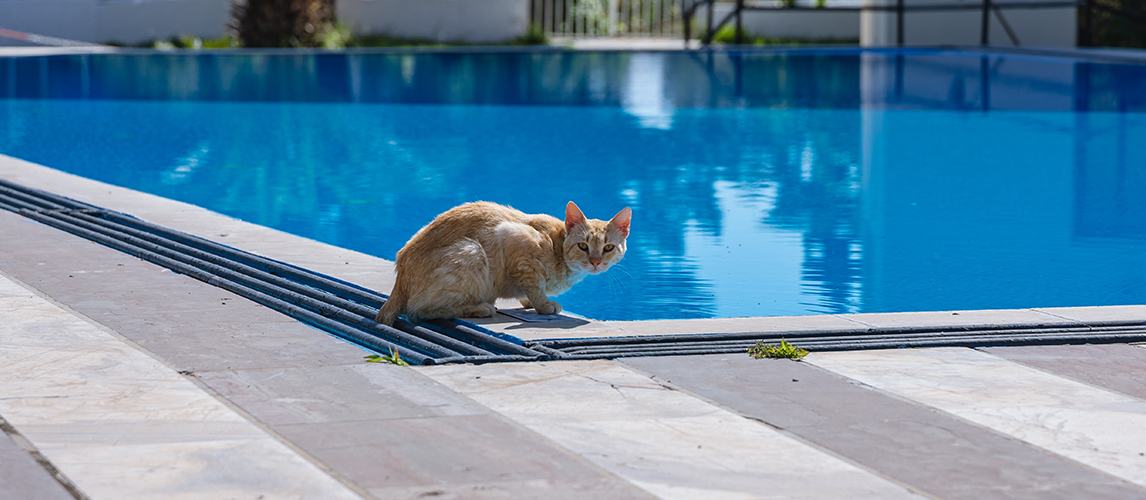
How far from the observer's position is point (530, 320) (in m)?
5.38

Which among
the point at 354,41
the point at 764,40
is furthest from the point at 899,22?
the point at 354,41

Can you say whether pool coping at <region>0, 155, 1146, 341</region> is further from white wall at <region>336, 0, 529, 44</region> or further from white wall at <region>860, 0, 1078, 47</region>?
white wall at <region>336, 0, 529, 44</region>

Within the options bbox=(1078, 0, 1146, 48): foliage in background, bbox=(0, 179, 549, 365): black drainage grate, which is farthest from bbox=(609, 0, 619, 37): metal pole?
bbox=(0, 179, 549, 365): black drainage grate

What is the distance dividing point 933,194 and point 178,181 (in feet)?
20.4

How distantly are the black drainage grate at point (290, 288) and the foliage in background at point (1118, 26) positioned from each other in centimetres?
2141

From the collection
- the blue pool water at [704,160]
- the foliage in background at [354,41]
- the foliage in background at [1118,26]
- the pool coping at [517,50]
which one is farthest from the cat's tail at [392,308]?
the foliage in background at [354,41]

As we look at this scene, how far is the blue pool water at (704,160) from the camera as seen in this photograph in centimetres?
730

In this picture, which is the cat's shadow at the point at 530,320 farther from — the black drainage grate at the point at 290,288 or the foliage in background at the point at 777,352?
the foliage in background at the point at 777,352

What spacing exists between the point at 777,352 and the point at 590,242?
95 cm

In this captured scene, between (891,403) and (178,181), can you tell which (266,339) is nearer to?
(891,403)

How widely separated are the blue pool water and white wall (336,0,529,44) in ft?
19.2

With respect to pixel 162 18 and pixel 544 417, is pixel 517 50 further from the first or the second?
pixel 544 417

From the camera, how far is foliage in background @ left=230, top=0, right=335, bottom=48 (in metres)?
28.4

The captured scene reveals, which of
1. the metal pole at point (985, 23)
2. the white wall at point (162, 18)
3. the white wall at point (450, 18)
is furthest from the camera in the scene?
the white wall at point (162, 18)
